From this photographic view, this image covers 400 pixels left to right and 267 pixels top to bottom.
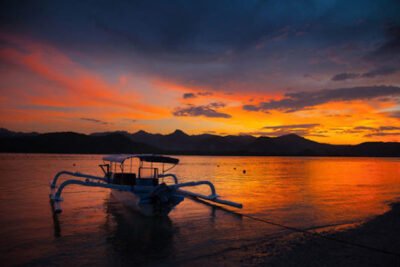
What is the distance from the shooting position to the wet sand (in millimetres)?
9016

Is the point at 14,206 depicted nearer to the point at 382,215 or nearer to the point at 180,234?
the point at 180,234

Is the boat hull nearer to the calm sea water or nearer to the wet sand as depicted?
the calm sea water

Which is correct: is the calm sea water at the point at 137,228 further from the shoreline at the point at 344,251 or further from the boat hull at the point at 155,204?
the shoreline at the point at 344,251

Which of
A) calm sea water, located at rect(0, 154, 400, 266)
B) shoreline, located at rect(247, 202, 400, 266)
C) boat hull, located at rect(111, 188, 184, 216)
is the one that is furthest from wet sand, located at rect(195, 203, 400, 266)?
boat hull, located at rect(111, 188, 184, 216)

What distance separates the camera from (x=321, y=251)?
1009 cm

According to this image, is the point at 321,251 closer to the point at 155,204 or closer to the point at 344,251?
the point at 344,251

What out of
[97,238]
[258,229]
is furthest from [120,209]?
[258,229]

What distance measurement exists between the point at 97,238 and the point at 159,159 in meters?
7.67

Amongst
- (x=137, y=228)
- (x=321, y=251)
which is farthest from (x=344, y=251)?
(x=137, y=228)

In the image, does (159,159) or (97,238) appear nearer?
(97,238)

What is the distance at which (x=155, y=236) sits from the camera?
12047 millimetres

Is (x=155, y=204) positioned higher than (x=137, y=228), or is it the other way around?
(x=155, y=204)

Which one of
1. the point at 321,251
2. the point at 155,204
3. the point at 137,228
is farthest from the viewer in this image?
the point at 155,204

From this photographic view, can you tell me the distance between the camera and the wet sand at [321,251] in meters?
9.02
